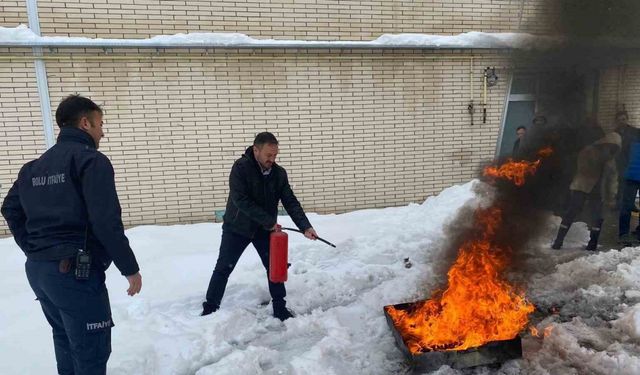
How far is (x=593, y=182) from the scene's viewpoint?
6.23 meters

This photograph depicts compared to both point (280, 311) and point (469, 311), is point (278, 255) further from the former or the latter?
point (469, 311)

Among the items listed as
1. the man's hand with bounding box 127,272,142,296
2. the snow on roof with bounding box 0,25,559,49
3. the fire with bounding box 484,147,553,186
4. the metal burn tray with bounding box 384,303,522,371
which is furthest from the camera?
the snow on roof with bounding box 0,25,559,49

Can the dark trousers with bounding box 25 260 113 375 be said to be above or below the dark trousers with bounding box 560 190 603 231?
above

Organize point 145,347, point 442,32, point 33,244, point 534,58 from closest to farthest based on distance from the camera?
point 33,244
point 145,347
point 534,58
point 442,32

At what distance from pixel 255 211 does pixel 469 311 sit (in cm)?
208

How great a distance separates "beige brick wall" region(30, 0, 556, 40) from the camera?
261 inches

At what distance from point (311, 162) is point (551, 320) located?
15.0ft

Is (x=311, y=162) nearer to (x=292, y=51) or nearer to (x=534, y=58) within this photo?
(x=292, y=51)

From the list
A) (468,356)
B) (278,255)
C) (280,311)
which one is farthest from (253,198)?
(468,356)

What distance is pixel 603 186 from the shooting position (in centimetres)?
668

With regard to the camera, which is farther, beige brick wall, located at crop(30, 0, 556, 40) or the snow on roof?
beige brick wall, located at crop(30, 0, 556, 40)

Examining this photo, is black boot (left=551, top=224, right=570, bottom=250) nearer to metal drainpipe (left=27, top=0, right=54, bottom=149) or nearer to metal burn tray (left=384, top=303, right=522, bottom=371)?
metal burn tray (left=384, top=303, right=522, bottom=371)

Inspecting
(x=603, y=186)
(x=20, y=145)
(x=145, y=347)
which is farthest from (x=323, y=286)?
(x=20, y=145)

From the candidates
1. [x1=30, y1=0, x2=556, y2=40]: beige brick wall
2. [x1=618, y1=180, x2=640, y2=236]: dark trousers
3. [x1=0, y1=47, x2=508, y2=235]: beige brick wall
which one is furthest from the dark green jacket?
[x1=618, y1=180, x2=640, y2=236]: dark trousers
